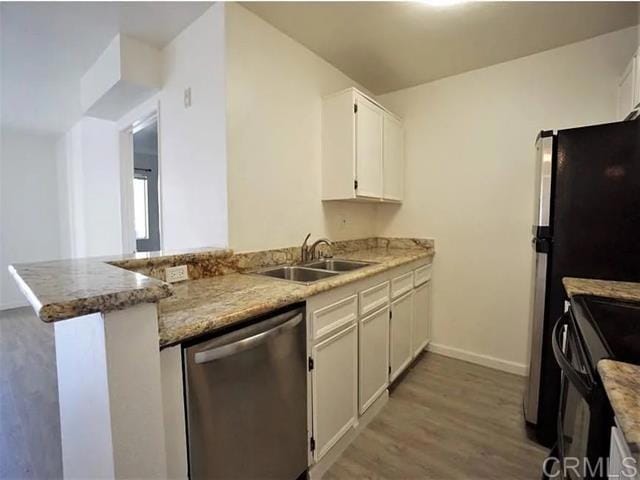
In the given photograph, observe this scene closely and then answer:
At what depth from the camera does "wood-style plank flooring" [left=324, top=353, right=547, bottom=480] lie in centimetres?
156

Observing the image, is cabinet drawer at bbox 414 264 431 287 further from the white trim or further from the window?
the white trim

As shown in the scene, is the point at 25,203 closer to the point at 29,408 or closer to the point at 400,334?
the point at 29,408

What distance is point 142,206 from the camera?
228 inches

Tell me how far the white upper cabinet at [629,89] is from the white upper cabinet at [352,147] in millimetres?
1517

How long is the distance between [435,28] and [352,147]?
3.01ft

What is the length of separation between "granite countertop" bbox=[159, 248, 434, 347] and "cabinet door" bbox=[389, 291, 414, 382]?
56cm

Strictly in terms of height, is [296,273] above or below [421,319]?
above

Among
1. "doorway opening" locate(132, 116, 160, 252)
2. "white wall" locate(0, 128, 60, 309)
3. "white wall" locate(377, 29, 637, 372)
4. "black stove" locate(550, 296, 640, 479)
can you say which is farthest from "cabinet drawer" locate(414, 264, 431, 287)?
"white wall" locate(0, 128, 60, 309)

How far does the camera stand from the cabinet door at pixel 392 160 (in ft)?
8.87

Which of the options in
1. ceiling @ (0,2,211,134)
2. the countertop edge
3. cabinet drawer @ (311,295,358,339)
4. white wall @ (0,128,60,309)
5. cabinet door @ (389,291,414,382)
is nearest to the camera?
the countertop edge

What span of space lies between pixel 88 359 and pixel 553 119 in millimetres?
3081

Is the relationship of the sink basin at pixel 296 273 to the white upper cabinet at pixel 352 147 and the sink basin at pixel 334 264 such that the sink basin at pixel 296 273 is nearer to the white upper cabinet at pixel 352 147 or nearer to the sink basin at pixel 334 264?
the sink basin at pixel 334 264

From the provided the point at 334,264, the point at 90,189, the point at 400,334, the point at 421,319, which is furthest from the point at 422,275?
the point at 90,189

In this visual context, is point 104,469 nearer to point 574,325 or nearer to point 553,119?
point 574,325
